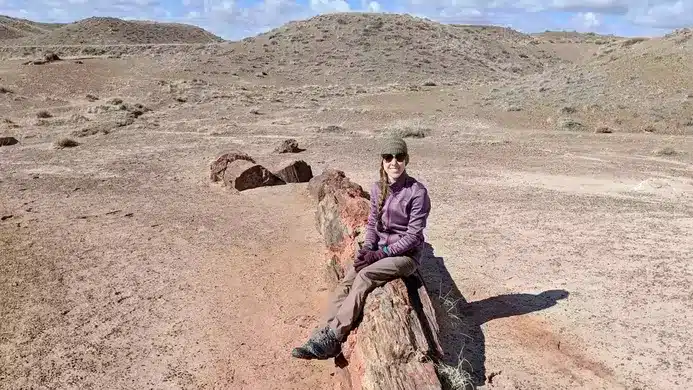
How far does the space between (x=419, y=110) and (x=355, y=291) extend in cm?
2088

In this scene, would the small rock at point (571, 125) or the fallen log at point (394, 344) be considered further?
the small rock at point (571, 125)

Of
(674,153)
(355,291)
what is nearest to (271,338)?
(355,291)

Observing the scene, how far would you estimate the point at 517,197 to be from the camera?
12.2 meters

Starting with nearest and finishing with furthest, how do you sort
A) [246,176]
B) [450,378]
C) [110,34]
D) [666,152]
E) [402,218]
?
[450,378], [402,218], [246,176], [666,152], [110,34]

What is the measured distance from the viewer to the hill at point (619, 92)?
2166 centimetres

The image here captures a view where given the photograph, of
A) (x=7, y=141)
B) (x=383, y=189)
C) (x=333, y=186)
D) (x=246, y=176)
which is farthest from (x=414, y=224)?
(x=7, y=141)

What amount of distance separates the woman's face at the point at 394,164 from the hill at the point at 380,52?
116ft

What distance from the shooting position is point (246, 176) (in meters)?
12.7

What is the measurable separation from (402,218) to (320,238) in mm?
4045

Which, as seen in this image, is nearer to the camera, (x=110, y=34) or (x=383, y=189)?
(x=383, y=189)

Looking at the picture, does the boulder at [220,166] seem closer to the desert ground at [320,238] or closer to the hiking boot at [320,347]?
the desert ground at [320,238]

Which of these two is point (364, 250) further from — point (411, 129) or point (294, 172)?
point (411, 129)

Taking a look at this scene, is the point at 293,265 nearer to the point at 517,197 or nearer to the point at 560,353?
the point at 560,353

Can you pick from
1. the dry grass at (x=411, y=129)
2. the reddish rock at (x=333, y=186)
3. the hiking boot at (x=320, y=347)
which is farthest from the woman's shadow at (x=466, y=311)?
the dry grass at (x=411, y=129)
